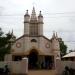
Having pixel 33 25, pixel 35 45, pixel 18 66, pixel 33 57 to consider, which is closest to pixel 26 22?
pixel 33 25

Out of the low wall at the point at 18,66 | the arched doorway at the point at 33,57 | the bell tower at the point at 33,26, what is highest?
the bell tower at the point at 33,26

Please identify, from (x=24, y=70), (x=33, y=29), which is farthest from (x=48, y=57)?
A: (x=24, y=70)

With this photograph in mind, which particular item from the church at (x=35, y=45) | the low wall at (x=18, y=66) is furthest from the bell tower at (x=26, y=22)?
the low wall at (x=18, y=66)

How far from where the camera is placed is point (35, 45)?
5131cm

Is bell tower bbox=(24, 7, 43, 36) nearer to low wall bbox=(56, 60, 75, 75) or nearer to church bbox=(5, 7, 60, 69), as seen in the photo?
church bbox=(5, 7, 60, 69)

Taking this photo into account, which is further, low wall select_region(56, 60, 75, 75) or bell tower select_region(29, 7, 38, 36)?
bell tower select_region(29, 7, 38, 36)

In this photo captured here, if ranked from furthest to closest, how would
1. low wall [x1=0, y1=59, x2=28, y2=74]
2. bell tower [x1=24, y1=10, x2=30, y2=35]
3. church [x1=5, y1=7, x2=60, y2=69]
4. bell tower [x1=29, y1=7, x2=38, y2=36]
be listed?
bell tower [x1=29, y1=7, x2=38, y2=36] < bell tower [x1=24, y1=10, x2=30, y2=35] < church [x1=5, y1=7, x2=60, y2=69] < low wall [x1=0, y1=59, x2=28, y2=74]

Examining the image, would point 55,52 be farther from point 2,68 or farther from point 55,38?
point 2,68

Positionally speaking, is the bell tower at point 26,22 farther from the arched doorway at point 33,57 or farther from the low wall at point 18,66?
the low wall at point 18,66

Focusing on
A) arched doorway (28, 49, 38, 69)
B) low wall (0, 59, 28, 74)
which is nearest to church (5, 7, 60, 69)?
arched doorway (28, 49, 38, 69)

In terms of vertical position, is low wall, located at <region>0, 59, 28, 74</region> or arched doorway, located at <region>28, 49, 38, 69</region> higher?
arched doorway, located at <region>28, 49, 38, 69</region>

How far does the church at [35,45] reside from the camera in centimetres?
5012

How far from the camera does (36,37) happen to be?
5184 centimetres

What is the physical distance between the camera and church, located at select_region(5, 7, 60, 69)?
1973 inches
